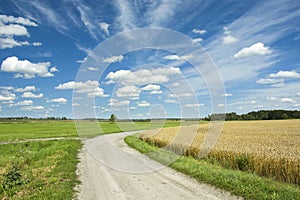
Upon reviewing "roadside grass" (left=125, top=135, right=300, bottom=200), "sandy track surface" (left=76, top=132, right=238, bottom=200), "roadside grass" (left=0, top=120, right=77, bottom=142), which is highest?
"roadside grass" (left=0, top=120, right=77, bottom=142)

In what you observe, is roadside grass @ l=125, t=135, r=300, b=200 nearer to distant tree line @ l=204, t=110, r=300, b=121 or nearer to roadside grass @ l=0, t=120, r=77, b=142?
roadside grass @ l=0, t=120, r=77, b=142

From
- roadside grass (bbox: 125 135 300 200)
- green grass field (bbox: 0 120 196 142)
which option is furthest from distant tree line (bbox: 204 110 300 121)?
roadside grass (bbox: 125 135 300 200)

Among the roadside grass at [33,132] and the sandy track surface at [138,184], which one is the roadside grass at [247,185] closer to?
the sandy track surface at [138,184]

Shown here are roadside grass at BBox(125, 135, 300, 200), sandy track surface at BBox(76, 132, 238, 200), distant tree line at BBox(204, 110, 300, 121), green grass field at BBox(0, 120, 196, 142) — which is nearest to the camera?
roadside grass at BBox(125, 135, 300, 200)

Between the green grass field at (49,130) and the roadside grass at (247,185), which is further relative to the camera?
the green grass field at (49,130)

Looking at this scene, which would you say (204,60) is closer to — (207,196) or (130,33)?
(130,33)

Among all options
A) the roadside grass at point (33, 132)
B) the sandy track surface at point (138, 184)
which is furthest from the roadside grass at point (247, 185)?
the roadside grass at point (33, 132)

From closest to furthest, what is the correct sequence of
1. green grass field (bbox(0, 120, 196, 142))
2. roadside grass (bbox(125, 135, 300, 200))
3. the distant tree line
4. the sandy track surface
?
1. roadside grass (bbox(125, 135, 300, 200))
2. the sandy track surface
3. green grass field (bbox(0, 120, 196, 142))
4. the distant tree line

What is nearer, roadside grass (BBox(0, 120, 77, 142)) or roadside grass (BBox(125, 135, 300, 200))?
roadside grass (BBox(125, 135, 300, 200))

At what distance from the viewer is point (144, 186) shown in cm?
1084

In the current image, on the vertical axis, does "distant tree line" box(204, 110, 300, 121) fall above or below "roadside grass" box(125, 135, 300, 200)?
above

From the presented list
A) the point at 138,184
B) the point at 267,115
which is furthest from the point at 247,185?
the point at 267,115

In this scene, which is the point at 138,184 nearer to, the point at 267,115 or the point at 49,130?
the point at 49,130

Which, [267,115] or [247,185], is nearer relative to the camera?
[247,185]
